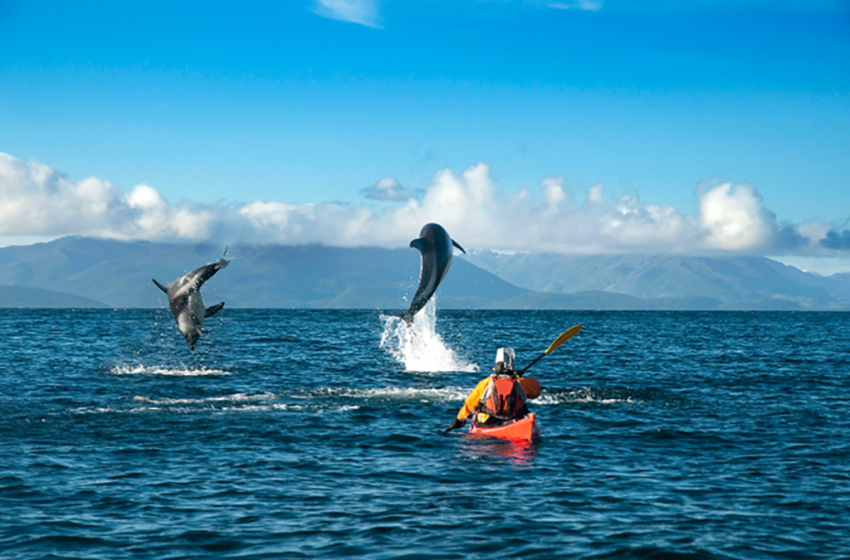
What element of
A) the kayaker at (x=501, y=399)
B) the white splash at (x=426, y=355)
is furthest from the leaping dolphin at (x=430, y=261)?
the kayaker at (x=501, y=399)

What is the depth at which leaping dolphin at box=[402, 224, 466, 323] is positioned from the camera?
31.6 metres

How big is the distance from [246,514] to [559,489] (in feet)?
21.9

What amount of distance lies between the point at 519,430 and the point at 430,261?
11784mm

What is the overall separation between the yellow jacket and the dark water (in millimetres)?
807

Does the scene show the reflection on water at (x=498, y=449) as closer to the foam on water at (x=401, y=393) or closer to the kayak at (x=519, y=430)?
the kayak at (x=519, y=430)

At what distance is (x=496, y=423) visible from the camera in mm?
22094

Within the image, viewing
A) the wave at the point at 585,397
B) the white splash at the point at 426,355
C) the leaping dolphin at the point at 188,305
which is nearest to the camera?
the wave at the point at 585,397

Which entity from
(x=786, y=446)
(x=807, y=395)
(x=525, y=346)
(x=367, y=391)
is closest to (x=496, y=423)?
(x=786, y=446)

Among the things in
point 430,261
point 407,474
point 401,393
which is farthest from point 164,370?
point 407,474

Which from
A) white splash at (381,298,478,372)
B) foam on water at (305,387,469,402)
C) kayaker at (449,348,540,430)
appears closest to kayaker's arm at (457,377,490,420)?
kayaker at (449,348,540,430)

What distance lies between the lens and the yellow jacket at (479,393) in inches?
863

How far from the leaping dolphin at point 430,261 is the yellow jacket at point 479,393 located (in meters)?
9.29

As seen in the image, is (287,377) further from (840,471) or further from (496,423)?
(840,471)

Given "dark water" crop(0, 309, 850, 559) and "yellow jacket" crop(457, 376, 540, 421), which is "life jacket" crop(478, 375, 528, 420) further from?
"dark water" crop(0, 309, 850, 559)
